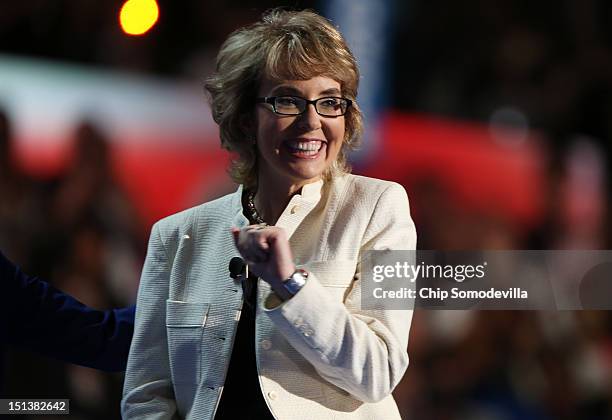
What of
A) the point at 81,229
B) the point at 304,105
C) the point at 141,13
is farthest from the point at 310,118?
the point at 81,229

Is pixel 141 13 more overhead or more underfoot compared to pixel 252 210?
more overhead

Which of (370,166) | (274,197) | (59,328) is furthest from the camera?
(370,166)

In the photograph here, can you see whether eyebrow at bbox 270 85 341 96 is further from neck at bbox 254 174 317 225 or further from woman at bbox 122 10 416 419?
neck at bbox 254 174 317 225

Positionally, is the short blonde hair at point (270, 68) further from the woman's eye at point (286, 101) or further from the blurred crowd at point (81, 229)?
the blurred crowd at point (81, 229)

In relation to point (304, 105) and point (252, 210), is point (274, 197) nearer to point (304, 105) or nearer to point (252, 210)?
point (252, 210)

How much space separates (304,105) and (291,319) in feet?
1.04

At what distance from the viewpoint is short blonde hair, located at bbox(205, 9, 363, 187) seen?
4.74 feet

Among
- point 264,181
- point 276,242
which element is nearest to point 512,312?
point 264,181

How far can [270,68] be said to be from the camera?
1.47 meters

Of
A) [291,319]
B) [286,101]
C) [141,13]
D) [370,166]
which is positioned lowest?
[291,319]

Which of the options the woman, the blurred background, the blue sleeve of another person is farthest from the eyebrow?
the blurred background

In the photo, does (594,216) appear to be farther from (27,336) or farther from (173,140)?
(27,336)

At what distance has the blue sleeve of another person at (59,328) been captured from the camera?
175 centimetres

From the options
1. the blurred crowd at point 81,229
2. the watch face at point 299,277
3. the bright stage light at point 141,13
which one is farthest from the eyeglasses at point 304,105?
the blurred crowd at point 81,229
